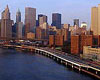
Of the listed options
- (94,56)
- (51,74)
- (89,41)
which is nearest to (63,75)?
(51,74)

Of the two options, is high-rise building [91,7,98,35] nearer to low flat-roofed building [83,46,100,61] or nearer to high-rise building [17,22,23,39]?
high-rise building [17,22,23,39]

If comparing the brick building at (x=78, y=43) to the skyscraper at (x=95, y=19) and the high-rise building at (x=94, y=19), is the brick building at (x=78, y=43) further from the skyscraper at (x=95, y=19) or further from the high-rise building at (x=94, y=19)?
the high-rise building at (x=94, y=19)

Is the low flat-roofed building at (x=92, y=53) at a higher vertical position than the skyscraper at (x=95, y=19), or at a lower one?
lower

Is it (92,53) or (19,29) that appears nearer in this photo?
(92,53)

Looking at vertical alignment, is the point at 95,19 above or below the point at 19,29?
above

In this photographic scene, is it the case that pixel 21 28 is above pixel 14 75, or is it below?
above

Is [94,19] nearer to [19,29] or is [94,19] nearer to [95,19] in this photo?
[95,19]

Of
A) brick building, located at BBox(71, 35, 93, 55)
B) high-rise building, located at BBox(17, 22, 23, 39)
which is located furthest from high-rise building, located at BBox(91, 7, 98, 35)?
high-rise building, located at BBox(17, 22, 23, 39)

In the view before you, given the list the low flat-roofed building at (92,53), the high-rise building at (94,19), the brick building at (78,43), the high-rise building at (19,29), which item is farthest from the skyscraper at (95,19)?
the low flat-roofed building at (92,53)

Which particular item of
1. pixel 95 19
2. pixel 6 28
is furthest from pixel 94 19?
pixel 6 28

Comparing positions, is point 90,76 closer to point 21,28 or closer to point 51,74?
point 51,74

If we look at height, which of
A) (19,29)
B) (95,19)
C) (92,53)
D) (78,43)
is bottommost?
(92,53)
